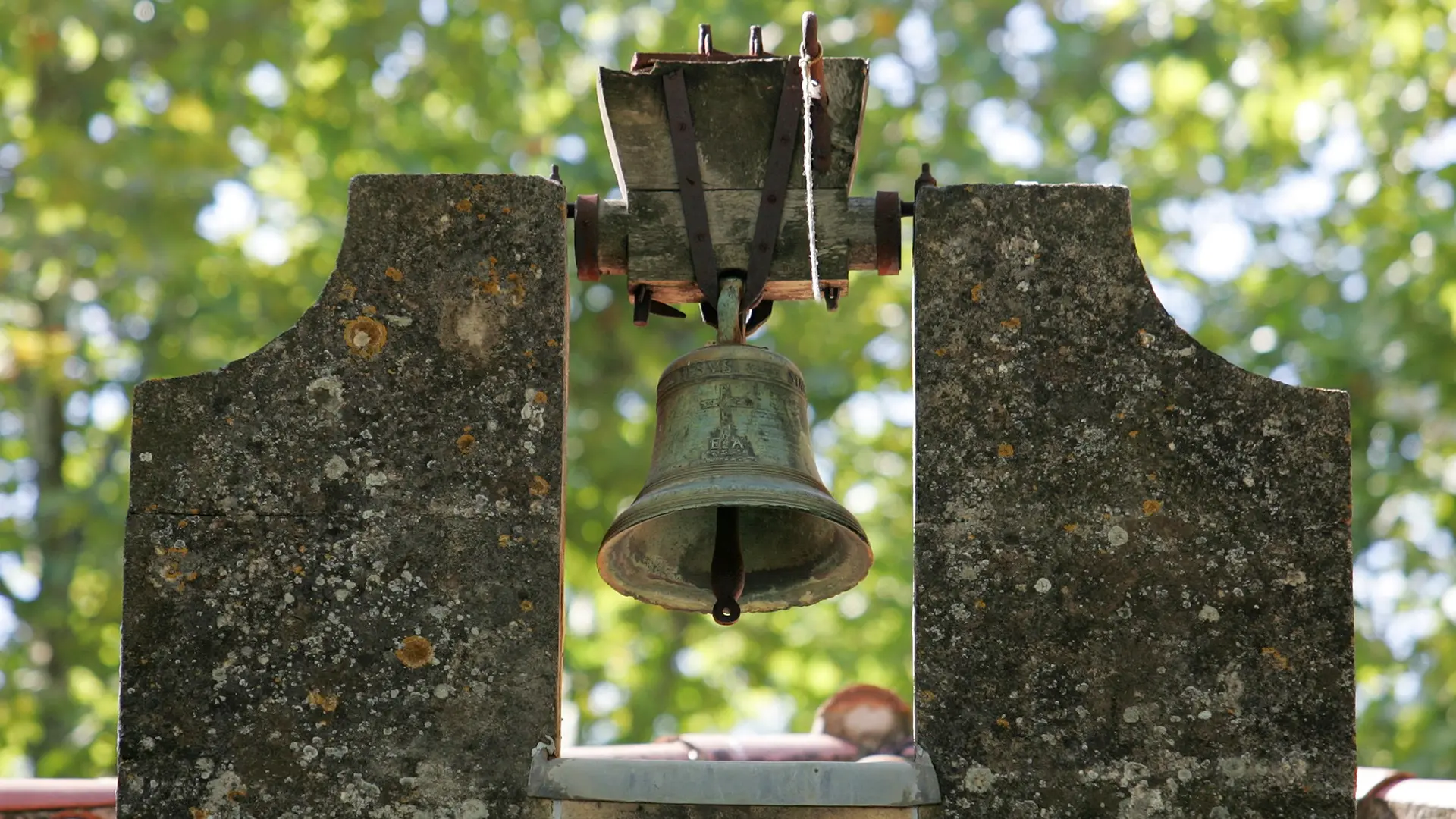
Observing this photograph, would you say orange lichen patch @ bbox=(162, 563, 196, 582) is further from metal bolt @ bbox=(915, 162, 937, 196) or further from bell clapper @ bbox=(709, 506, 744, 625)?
metal bolt @ bbox=(915, 162, 937, 196)

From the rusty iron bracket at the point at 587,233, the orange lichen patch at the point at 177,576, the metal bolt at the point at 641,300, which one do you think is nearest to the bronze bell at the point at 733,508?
the metal bolt at the point at 641,300

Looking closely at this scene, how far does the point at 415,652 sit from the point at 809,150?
1.23m

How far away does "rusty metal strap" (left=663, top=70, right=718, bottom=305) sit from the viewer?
380cm

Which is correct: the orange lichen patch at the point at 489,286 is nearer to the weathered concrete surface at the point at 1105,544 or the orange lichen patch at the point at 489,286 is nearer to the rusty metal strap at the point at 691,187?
the rusty metal strap at the point at 691,187

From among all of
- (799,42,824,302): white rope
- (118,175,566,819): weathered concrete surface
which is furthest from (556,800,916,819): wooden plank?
(799,42,824,302): white rope

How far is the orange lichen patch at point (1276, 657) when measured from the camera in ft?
11.1

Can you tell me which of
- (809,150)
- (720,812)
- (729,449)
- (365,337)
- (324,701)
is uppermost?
(809,150)

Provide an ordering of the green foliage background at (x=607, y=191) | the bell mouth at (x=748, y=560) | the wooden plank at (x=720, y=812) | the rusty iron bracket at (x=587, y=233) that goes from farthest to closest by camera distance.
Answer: the green foliage background at (x=607, y=191) → the bell mouth at (x=748, y=560) → the rusty iron bracket at (x=587, y=233) → the wooden plank at (x=720, y=812)

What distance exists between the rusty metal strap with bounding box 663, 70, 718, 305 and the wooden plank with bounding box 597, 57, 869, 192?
0.02 m

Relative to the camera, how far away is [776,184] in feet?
12.5

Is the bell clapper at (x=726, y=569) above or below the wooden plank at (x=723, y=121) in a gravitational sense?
below

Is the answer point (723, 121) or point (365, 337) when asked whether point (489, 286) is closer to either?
point (365, 337)

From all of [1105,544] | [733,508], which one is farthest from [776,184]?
[1105,544]

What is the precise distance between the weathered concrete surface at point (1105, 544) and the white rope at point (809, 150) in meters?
0.22
